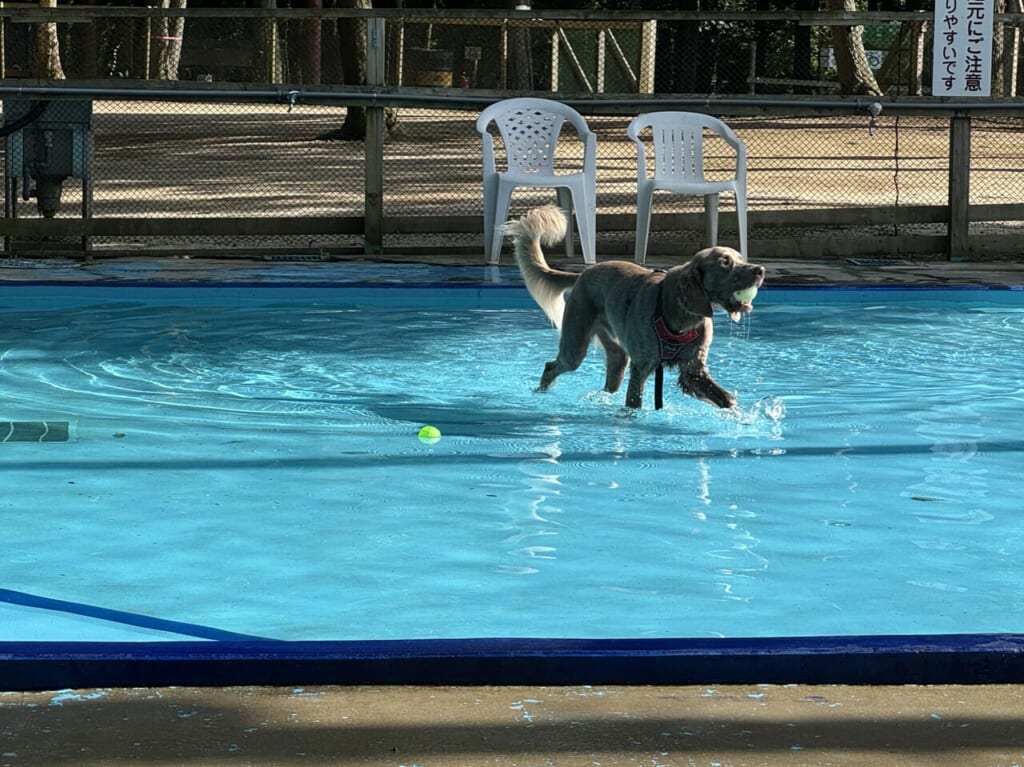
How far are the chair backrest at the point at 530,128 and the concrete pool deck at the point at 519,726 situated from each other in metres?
8.79

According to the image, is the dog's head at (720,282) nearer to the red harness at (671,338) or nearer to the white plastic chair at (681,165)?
the red harness at (671,338)

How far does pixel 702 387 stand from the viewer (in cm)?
709

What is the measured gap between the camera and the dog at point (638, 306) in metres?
6.64

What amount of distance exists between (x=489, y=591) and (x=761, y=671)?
130 centimetres

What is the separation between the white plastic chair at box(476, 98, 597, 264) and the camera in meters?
11.6

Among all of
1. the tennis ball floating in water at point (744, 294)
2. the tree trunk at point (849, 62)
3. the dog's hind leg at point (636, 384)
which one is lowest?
the dog's hind leg at point (636, 384)

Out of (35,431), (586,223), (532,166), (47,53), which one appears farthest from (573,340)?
(47,53)

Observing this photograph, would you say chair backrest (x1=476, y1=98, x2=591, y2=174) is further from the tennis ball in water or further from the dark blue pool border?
the dark blue pool border

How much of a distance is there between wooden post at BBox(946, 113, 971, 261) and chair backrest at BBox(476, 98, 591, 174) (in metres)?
2.88

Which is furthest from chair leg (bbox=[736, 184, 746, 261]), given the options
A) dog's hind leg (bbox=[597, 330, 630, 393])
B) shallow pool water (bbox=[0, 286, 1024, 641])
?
dog's hind leg (bbox=[597, 330, 630, 393])

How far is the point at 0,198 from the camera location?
56.4 ft

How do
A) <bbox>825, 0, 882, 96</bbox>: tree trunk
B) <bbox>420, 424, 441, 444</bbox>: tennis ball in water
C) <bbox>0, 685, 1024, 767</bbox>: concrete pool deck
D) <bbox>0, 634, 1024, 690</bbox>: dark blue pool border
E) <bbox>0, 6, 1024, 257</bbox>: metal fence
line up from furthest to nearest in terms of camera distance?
<bbox>825, 0, 882, 96</bbox>: tree trunk, <bbox>0, 6, 1024, 257</bbox>: metal fence, <bbox>420, 424, 441, 444</bbox>: tennis ball in water, <bbox>0, 634, 1024, 690</bbox>: dark blue pool border, <bbox>0, 685, 1024, 767</bbox>: concrete pool deck

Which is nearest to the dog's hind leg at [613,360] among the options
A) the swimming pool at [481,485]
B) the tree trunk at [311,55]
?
the swimming pool at [481,485]

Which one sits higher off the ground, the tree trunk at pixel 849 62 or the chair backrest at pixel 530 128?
the tree trunk at pixel 849 62
